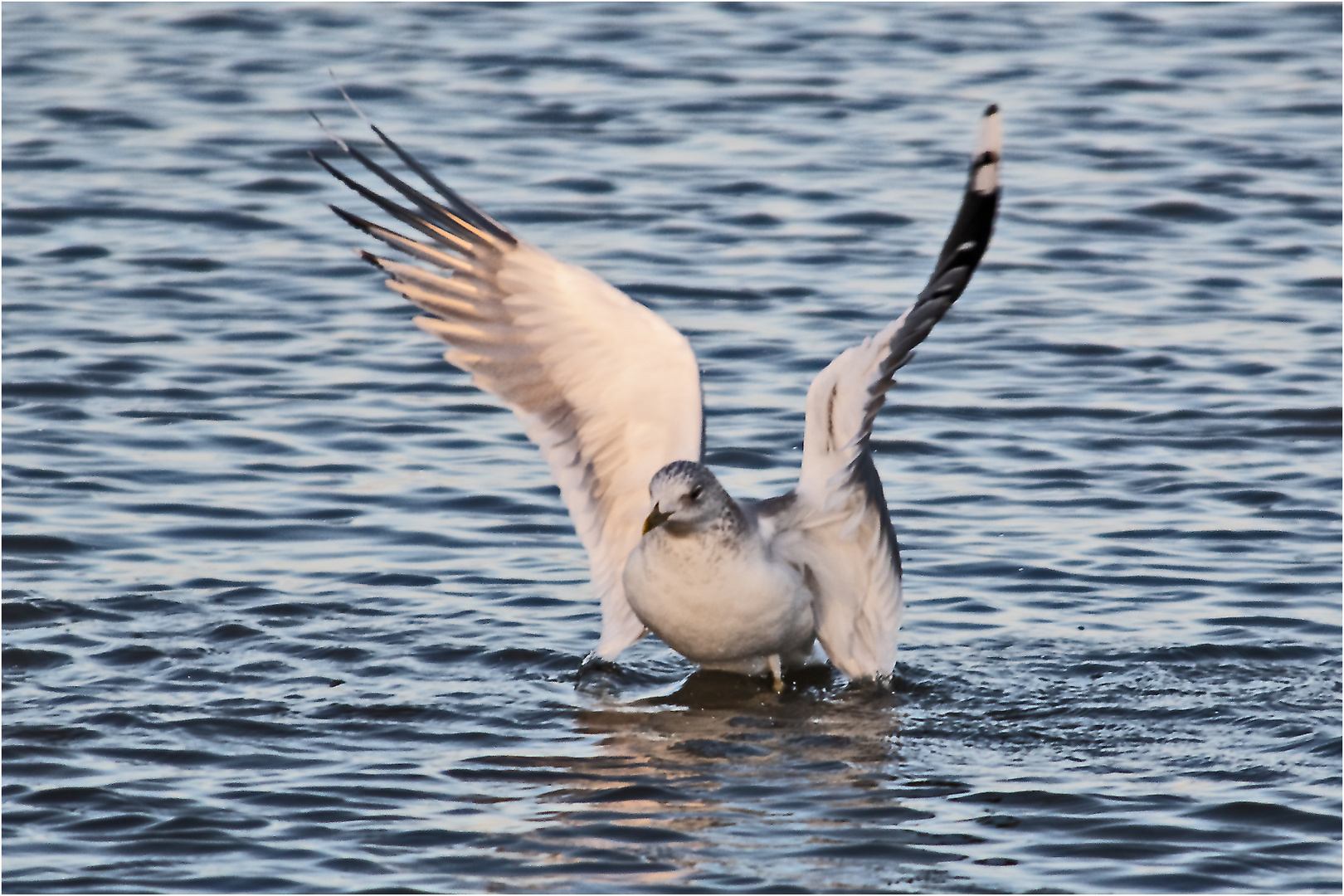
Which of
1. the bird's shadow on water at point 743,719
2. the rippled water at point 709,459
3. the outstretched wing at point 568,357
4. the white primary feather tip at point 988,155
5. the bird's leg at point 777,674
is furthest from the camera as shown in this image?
the bird's leg at point 777,674

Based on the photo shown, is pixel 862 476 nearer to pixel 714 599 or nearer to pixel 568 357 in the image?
pixel 714 599

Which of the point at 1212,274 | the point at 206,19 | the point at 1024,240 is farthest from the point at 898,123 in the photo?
the point at 206,19

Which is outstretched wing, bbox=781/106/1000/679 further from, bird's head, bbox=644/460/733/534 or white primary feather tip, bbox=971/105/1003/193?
bird's head, bbox=644/460/733/534

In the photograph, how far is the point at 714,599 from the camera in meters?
6.78

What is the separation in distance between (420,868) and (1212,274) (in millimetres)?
7766

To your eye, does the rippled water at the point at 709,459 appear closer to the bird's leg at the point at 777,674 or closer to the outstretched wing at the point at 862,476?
the bird's leg at the point at 777,674

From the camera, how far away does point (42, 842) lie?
18.6 feet

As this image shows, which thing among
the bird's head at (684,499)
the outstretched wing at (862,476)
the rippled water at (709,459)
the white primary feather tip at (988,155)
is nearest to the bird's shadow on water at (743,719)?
the rippled water at (709,459)

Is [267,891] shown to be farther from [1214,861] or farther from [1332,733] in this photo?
[1332,733]

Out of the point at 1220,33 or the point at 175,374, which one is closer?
the point at 175,374

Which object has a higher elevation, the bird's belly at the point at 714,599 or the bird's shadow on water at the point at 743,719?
the bird's belly at the point at 714,599

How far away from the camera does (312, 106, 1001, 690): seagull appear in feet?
22.2

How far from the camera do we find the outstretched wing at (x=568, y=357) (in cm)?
707

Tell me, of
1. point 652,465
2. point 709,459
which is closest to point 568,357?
point 652,465
